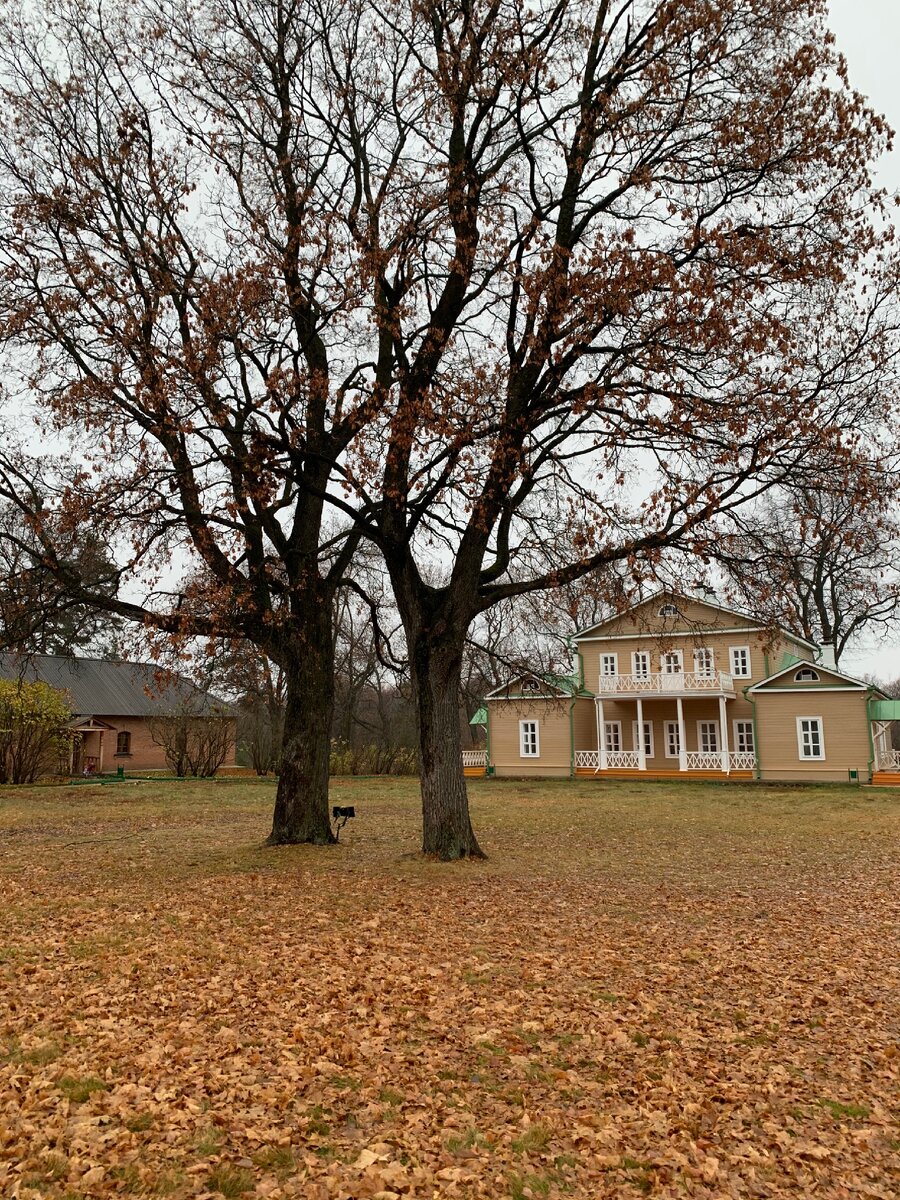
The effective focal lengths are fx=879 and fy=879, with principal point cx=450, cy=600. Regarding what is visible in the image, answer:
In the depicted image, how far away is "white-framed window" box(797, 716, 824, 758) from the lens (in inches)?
1184

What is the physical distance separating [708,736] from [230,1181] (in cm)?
3173

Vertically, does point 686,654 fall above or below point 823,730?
above

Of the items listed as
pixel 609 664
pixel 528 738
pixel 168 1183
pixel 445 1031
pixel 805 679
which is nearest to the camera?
pixel 168 1183

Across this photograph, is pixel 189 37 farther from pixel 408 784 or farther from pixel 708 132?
pixel 408 784

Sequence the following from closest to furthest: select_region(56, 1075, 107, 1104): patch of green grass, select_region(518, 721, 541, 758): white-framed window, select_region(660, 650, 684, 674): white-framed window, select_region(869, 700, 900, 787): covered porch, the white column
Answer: select_region(56, 1075, 107, 1104): patch of green grass < select_region(869, 700, 900, 787): covered porch < the white column < select_region(660, 650, 684, 674): white-framed window < select_region(518, 721, 541, 758): white-framed window

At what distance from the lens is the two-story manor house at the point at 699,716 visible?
29844 mm

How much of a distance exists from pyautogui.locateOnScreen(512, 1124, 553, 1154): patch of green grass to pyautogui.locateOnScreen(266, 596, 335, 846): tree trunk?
8470mm

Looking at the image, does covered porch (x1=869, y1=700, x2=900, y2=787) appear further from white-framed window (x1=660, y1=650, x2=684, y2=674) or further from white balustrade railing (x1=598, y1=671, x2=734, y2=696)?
white-framed window (x1=660, y1=650, x2=684, y2=674)

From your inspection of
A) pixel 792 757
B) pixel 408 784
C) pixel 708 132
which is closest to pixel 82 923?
pixel 708 132

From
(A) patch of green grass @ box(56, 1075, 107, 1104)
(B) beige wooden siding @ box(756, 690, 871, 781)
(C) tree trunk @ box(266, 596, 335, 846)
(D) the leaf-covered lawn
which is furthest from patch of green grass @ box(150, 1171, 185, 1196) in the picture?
(B) beige wooden siding @ box(756, 690, 871, 781)

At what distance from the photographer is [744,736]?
105 feet

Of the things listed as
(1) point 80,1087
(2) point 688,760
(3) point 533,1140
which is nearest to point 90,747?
(2) point 688,760

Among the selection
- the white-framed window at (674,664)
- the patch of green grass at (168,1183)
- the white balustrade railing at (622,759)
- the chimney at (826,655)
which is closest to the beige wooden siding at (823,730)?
the chimney at (826,655)

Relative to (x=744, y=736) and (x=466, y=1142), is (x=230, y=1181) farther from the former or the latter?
(x=744, y=736)
